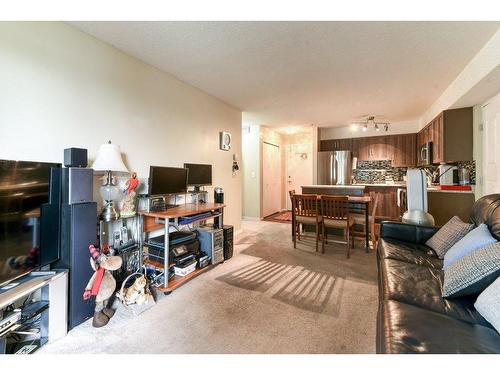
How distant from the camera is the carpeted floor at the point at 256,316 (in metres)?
1.42

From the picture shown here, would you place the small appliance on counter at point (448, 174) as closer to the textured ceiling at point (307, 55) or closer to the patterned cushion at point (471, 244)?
the textured ceiling at point (307, 55)

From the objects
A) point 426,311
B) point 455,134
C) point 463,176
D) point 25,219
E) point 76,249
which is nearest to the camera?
point 426,311

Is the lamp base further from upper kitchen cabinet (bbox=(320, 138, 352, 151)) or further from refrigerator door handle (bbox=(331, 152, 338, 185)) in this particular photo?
upper kitchen cabinet (bbox=(320, 138, 352, 151))

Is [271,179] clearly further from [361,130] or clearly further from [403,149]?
[403,149]

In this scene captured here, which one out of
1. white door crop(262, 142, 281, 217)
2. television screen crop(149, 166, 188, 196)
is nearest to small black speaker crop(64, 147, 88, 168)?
television screen crop(149, 166, 188, 196)

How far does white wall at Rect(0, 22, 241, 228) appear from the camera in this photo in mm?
1542

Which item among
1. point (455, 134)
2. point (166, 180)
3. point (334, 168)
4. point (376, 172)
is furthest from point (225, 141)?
point (376, 172)

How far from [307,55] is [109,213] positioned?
2.49 metres

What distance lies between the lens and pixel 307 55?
7.45 ft

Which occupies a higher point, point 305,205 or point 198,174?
point 198,174

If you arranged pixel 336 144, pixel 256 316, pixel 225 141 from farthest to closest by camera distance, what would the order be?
1. pixel 336 144
2. pixel 225 141
3. pixel 256 316

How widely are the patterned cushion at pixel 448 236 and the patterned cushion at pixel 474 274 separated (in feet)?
1.95

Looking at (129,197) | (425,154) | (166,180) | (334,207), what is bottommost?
(334,207)

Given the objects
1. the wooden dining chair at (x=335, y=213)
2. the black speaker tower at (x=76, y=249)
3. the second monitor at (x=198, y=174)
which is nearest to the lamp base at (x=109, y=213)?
the black speaker tower at (x=76, y=249)
